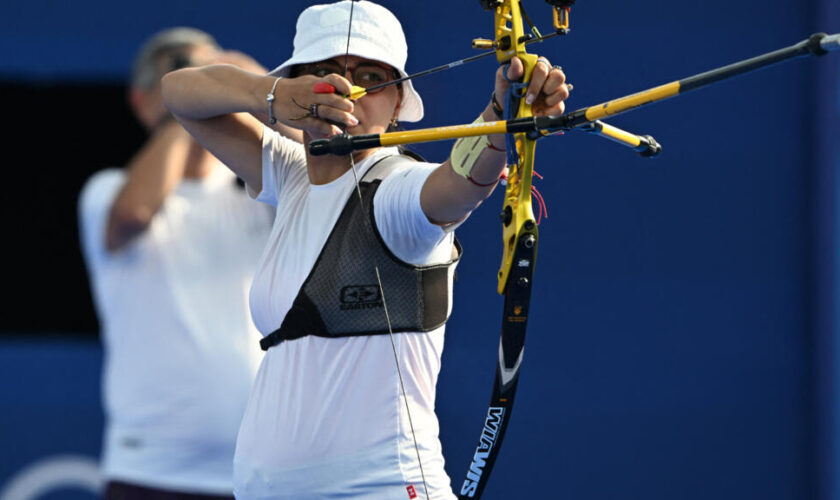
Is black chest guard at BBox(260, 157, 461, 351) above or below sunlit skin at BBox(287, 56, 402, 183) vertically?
below

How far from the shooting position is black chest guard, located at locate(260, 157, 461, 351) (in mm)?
1551

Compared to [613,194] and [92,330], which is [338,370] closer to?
[613,194]

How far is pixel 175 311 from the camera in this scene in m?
2.62

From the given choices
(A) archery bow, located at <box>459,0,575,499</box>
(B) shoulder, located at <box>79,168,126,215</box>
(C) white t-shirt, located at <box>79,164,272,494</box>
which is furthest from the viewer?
(B) shoulder, located at <box>79,168,126,215</box>

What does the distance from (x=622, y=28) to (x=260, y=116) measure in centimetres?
154

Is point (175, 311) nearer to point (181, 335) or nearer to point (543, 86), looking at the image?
point (181, 335)

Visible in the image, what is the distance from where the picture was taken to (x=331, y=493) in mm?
1547

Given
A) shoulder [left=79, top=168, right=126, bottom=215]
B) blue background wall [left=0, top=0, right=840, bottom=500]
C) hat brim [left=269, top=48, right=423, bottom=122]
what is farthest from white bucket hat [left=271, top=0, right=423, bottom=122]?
blue background wall [left=0, top=0, right=840, bottom=500]

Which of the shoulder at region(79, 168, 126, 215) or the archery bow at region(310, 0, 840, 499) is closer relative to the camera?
the archery bow at region(310, 0, 840, 499)

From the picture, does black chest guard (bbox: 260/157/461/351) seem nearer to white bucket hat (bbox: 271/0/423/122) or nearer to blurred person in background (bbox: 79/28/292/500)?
white bucket hat (bbox: 271/0/423/122)

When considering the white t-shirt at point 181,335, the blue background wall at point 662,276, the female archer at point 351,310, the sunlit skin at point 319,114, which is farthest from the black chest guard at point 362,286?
the blue background wall at point 662,276

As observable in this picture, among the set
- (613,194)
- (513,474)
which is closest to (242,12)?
(613,194)

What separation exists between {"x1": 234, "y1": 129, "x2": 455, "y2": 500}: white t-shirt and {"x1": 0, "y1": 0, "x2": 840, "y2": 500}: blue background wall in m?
1.39

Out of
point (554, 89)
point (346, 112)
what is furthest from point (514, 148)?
point (346, 112)
